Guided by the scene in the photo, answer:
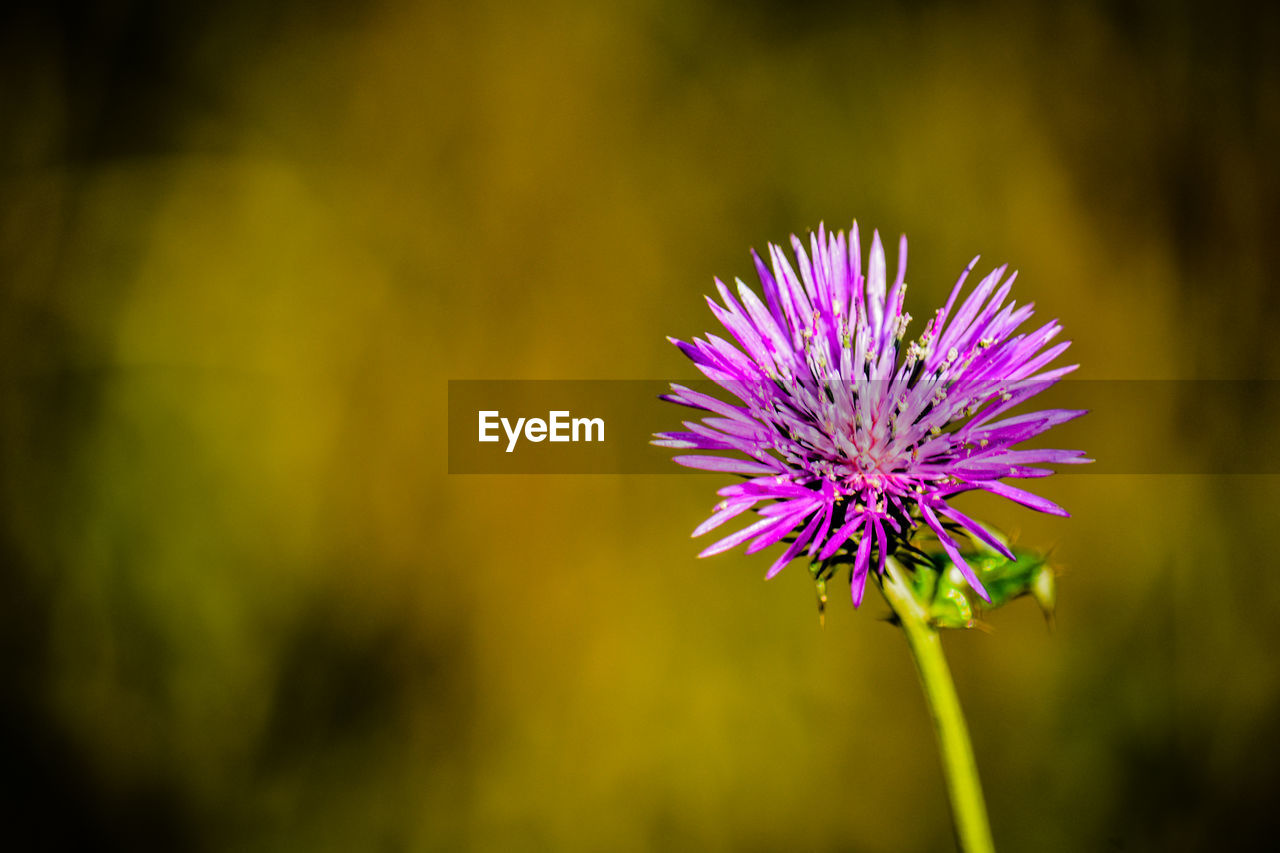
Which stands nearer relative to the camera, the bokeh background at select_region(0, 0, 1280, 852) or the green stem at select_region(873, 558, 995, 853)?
the green stem at select_region(873, 558, 995, 853)

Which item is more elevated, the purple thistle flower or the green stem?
the purple thistle flower

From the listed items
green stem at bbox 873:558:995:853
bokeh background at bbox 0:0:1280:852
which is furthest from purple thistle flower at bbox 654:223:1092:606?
bokeh background at bbox 0:0:1280:852

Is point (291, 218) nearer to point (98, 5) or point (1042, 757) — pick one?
point (98, 5)

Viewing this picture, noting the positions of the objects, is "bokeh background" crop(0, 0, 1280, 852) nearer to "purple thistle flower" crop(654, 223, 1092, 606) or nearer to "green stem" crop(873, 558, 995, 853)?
"purple thistle flower" crop(654, 223, 1092, 606)

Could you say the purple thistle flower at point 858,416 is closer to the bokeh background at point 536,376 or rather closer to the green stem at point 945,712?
the green stem at point 945,712

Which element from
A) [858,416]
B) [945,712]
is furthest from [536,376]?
[945,712]

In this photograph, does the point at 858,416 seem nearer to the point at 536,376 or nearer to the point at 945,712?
the point at 945,712
